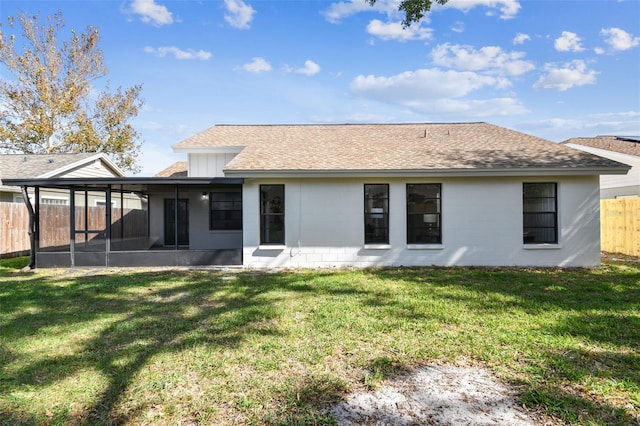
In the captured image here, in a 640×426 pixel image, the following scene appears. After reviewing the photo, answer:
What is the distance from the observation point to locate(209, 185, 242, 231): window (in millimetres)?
13453

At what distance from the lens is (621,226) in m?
12.7

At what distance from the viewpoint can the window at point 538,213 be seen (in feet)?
33.0

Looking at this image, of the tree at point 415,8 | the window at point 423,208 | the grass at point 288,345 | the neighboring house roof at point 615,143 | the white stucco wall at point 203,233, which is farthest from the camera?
the neighboring house roof at point 615,143

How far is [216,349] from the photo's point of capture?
4145mm

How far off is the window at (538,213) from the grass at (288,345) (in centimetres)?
243

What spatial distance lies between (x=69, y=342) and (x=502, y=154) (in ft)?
36.7

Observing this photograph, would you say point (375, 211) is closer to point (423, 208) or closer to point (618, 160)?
point (423, 208)

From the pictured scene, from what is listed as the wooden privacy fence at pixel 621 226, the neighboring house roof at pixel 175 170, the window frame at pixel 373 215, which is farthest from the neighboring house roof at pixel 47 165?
the wooden privacy fence at pixel 621 226

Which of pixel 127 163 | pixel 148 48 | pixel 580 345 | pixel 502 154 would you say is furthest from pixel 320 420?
pixel 127 163

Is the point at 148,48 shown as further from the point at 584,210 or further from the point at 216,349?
the point at 584,210

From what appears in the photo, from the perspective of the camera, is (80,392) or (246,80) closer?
(80,392)

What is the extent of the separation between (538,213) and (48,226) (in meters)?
16.9

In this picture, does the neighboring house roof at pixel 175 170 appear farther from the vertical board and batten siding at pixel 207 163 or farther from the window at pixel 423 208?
the window at pixel 423 208

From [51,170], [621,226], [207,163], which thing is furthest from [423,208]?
[51,170]
